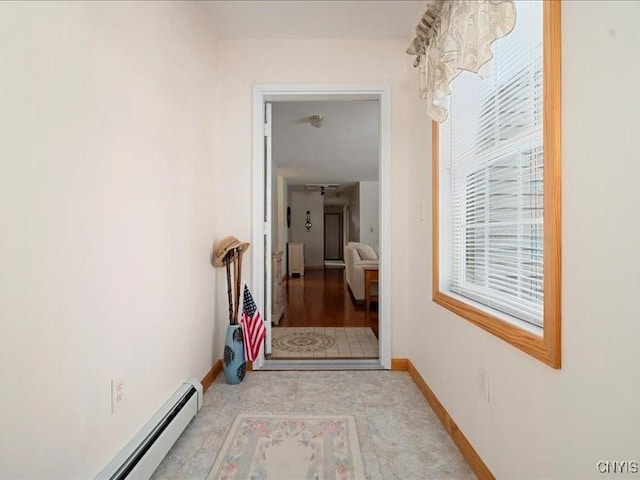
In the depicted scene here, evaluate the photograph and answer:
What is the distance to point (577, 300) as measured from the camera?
0.86 metres

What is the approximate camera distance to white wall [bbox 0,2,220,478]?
85 centimetres

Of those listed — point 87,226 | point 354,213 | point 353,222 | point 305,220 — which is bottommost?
point 87,226

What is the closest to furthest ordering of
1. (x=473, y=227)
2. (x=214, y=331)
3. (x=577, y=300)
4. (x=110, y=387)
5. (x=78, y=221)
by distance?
(x=577, y=300), (x=78, y=221), (x=110, y=387), (x=473, y=227), (x=214, y=331)

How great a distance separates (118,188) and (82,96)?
0.34 m

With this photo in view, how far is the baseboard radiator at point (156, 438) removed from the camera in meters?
1.18

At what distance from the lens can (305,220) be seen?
11078mm

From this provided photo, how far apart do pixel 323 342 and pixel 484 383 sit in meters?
1.95

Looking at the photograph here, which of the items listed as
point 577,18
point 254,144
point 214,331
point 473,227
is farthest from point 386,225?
point 577,18

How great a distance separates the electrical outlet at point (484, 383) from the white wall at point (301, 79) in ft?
3.74

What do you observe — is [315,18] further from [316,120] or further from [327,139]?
[327,139]

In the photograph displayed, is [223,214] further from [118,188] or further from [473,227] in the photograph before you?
[473,227]

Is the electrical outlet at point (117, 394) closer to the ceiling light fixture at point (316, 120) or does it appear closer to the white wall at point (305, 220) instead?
the ceiling light fixture at point (316, 120)

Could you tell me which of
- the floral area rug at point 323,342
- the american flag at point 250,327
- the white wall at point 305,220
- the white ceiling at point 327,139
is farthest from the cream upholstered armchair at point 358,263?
the white wall at point 305,220

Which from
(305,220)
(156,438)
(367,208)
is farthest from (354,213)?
(156,438)
